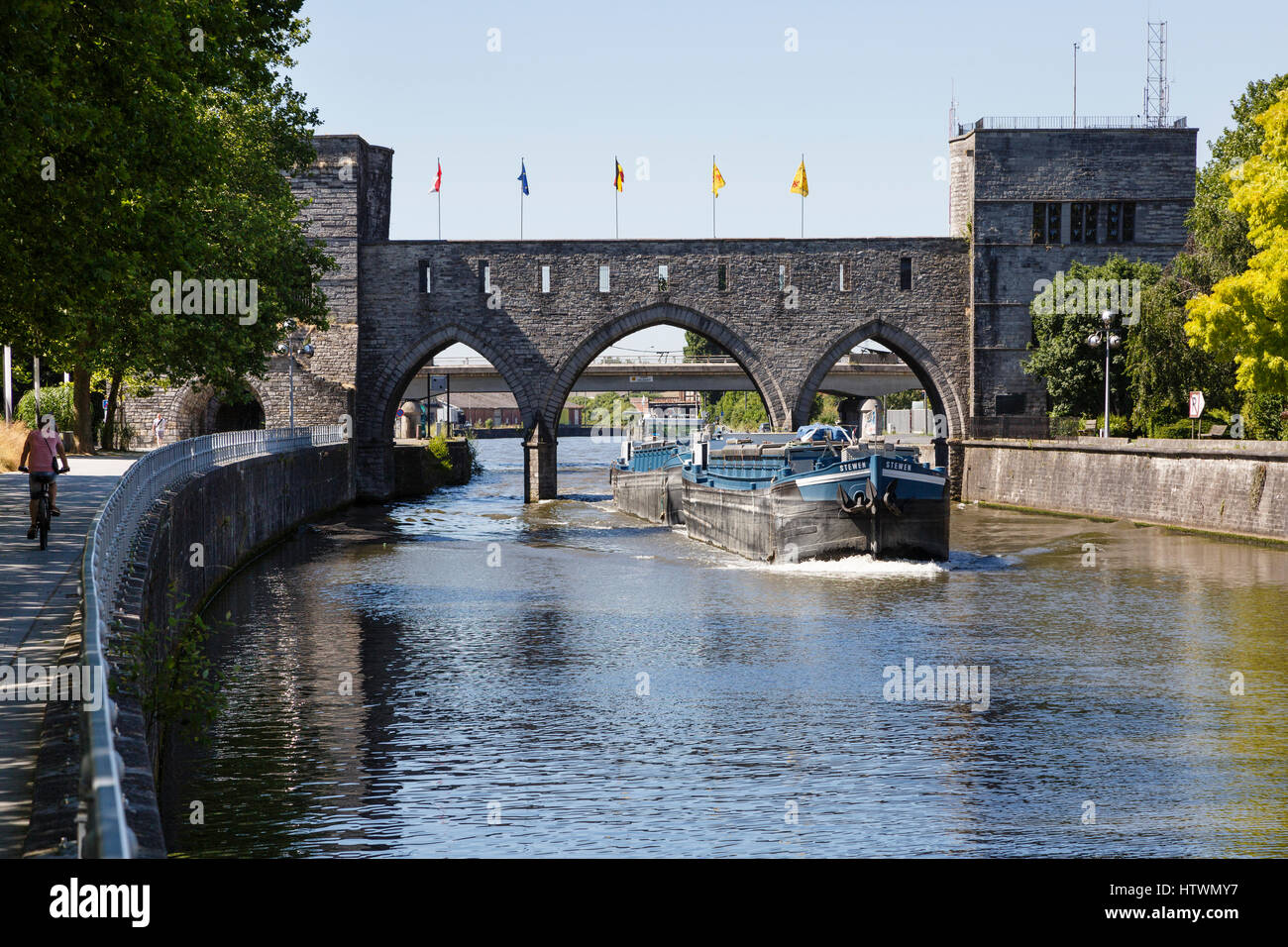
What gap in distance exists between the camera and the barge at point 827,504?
27.1 m

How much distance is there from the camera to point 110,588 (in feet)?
34.6

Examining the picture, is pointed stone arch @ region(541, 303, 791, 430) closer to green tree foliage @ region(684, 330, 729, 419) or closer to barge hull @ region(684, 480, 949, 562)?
barge hull @ region(684, 480, 949, 562)

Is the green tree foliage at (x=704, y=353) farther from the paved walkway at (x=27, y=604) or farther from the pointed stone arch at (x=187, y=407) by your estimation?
the paved walkway at (x=27, y=604)

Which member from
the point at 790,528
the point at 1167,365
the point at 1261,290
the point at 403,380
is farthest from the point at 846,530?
the point at 403,380

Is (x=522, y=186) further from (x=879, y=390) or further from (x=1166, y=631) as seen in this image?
A: (x=1166, y=631)

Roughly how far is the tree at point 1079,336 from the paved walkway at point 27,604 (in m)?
30.6

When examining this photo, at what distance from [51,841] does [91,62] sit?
37.8 feet

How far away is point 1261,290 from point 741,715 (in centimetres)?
2289

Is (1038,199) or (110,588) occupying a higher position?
(1038,199)

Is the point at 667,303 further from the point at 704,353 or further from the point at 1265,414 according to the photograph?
the point at 704,353

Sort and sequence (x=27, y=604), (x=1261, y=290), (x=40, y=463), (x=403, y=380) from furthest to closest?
(x=403, y=380) < (x=1261, y=290) < (x=40, y=463) < (x=27, y=604)

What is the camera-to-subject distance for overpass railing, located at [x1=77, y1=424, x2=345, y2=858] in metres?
4.64

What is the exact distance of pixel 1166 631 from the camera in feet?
62.1

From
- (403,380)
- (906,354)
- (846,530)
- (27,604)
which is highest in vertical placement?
(906,354)
